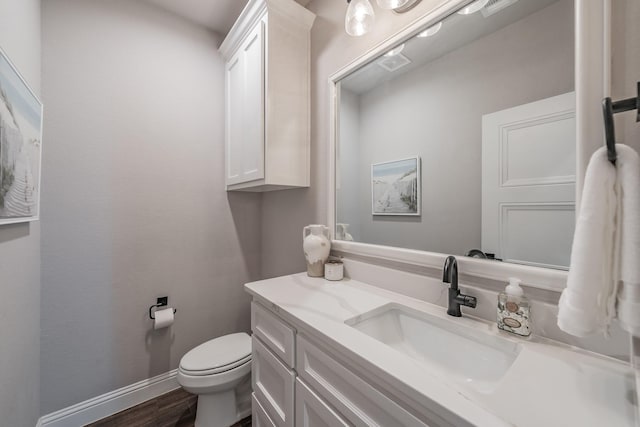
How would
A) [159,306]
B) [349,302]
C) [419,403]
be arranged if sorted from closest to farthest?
[419,403] → [349,302] → [159,306]

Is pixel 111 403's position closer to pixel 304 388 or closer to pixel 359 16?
pixel 304 388

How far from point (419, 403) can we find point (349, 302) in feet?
1.57

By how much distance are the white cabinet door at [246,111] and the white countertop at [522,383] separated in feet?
3.45

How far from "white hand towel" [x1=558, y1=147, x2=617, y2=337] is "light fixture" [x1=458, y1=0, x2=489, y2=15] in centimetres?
72

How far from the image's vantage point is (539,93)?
2.43ft

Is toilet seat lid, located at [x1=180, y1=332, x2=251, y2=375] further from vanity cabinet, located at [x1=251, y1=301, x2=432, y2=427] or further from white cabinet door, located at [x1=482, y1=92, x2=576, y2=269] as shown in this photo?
white cabinet door, located at [x1=482, y1=92, x2=576, y2=269]

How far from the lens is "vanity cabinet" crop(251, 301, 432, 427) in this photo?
58 cm

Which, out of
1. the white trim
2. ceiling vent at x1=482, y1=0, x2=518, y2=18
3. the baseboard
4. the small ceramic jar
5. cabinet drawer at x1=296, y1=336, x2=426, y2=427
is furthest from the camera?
the baseboard

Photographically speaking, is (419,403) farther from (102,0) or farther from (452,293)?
(102,0)

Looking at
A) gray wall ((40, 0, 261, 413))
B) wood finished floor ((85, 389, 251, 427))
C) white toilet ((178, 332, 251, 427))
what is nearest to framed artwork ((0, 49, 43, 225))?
gray wall ((40, 0, 261, 413))

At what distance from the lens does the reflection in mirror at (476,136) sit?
0.71 metres

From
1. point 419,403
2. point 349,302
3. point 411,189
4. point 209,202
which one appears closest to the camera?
point 419,403

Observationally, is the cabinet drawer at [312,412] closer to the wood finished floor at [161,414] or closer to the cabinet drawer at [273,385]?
the cabinet drawer at [273,385]

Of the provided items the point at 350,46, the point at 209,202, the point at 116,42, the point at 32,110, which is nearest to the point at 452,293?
the point at 350,46
